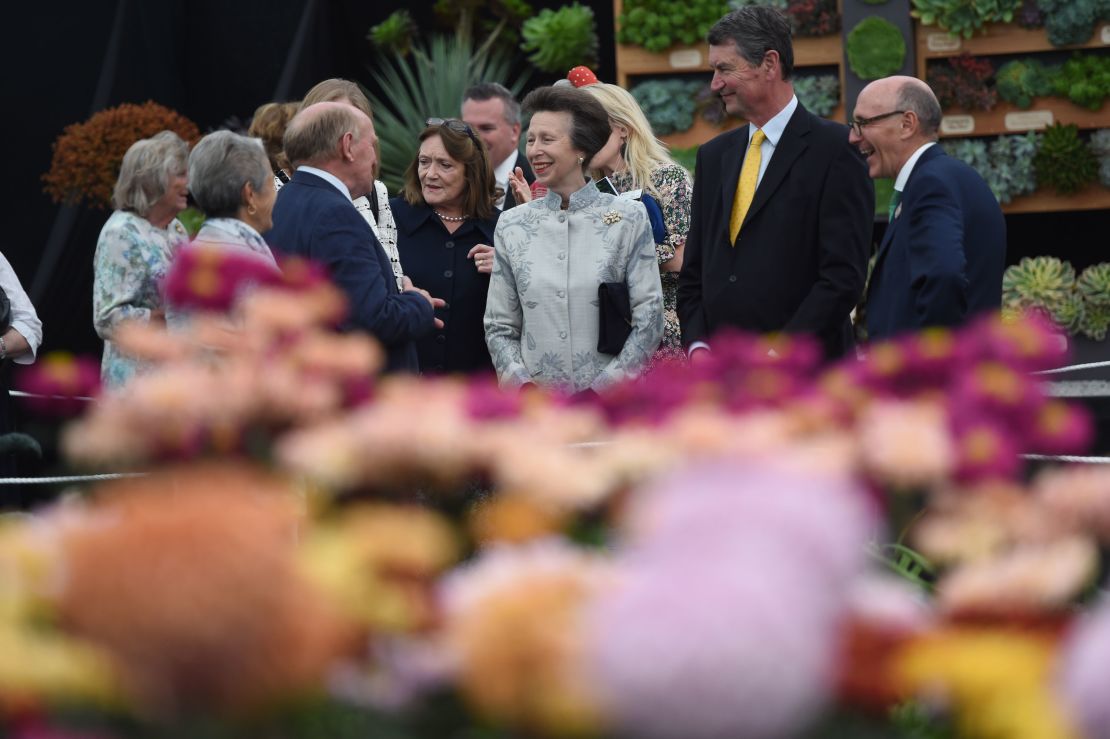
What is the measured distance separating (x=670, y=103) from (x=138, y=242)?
3125 millimetres

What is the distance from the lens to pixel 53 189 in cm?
645

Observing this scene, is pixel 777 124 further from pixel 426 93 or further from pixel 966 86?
pixel 426 93

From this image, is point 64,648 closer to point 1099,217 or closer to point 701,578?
point 701,578

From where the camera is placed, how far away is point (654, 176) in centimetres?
383

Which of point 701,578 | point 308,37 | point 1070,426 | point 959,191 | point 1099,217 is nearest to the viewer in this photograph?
point 701,578

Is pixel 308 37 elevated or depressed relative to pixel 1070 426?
elevated

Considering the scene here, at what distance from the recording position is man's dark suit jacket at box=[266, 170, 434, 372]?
9.64ft

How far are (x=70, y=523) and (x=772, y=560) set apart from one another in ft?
1.27

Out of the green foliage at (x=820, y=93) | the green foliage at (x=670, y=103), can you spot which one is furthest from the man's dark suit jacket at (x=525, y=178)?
the green foliage at (x=820, y=93)

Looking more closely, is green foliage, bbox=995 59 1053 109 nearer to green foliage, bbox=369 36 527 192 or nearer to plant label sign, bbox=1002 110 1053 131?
plant label sign, bbox=1002 110 1053 131

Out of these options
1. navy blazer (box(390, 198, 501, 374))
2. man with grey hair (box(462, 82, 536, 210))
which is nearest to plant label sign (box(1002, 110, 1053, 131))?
man with grey hair (box(462, 82, 536, 210))

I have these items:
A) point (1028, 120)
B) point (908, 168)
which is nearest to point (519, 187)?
point (908, 168)

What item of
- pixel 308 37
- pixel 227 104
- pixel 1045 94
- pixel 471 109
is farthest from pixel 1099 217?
pixel 227 104

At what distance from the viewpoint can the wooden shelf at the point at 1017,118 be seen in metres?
5.85
